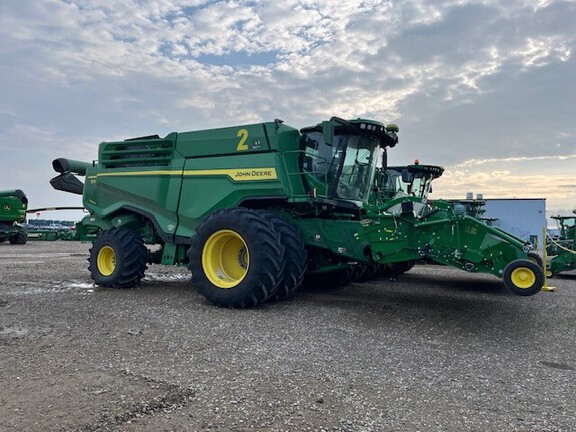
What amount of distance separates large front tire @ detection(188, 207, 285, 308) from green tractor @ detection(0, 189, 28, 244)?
823 inches

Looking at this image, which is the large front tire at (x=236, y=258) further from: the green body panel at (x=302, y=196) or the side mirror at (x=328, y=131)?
the side mirror at (x=328, y=131)

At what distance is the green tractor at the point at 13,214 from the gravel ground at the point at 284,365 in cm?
1909

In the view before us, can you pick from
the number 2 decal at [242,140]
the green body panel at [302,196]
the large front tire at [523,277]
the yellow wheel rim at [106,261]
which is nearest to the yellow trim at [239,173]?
the green body panel at [302,196]

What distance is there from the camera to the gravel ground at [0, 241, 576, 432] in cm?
308

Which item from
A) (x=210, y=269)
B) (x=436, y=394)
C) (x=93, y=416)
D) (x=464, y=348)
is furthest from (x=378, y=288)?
(x=93, y=416)

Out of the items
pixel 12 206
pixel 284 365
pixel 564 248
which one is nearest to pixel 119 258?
pixel 284 365

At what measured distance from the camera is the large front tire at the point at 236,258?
20.9 feet

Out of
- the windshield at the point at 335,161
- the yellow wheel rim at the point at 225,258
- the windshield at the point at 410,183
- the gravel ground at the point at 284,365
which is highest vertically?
the windshield at the point at 410,183

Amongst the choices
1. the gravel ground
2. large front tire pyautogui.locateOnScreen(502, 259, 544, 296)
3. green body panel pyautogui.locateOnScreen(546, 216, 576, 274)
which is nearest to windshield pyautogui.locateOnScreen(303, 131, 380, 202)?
the gravel ground

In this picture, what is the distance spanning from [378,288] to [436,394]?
5.65m

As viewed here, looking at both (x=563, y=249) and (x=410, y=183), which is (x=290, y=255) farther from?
(x=563, y=249)

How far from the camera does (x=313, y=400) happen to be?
3.36 metres

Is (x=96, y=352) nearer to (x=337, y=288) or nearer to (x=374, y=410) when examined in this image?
(x=374, y=410)

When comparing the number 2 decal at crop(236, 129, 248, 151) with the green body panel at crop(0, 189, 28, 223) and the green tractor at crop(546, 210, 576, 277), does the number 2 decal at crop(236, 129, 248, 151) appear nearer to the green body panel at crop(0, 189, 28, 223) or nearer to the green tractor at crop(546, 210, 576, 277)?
the green tractor at crop(546, 210, 576, 277)
